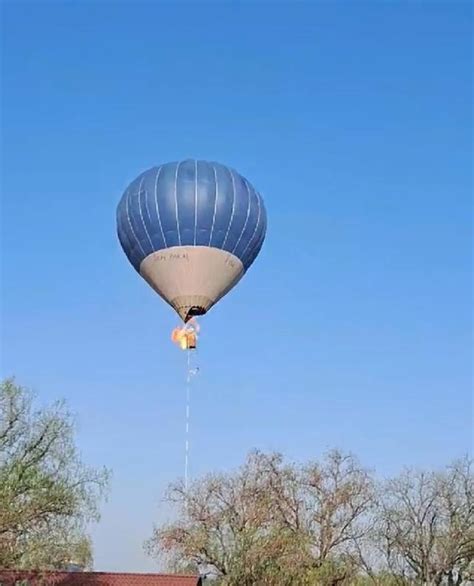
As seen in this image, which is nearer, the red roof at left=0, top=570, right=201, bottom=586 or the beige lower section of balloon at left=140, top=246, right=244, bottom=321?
the beige lower section of balloon at left=140, top=246, right=244, bottom=321

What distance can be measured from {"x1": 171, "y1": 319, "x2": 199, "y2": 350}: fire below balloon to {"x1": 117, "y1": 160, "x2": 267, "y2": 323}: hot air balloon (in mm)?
306

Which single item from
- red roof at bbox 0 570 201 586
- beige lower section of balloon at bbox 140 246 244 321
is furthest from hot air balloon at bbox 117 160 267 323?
red roof at bbox 0 570 201 586

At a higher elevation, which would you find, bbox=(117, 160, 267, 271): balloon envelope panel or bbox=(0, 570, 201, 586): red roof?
bbox=(117, 160, 267, 271): balloon envelope panel

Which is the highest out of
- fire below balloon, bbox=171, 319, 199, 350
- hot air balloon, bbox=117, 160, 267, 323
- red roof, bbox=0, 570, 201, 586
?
hot air balloon, bbox=117, 160, 267, 323

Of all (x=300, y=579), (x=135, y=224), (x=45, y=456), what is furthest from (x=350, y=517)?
(x=135, y=224)

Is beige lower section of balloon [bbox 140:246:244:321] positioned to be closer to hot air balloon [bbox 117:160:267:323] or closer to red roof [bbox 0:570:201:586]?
hot air balloon [bbox 117:160:267:323]

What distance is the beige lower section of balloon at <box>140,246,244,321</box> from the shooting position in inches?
849

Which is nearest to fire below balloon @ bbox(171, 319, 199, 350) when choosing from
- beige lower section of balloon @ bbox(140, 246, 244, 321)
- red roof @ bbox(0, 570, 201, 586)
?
beige lower section of balloon @ bbox(140, 246, 244, 321)

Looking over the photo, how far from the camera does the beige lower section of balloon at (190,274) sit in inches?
849

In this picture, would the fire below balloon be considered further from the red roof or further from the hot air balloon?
the red roof

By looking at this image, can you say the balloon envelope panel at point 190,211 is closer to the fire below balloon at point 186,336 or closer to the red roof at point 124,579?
the fire below balloon at point 186,336

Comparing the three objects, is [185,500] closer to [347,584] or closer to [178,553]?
[178,553]

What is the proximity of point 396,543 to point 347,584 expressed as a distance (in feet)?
16.6

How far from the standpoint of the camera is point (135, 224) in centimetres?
2195
